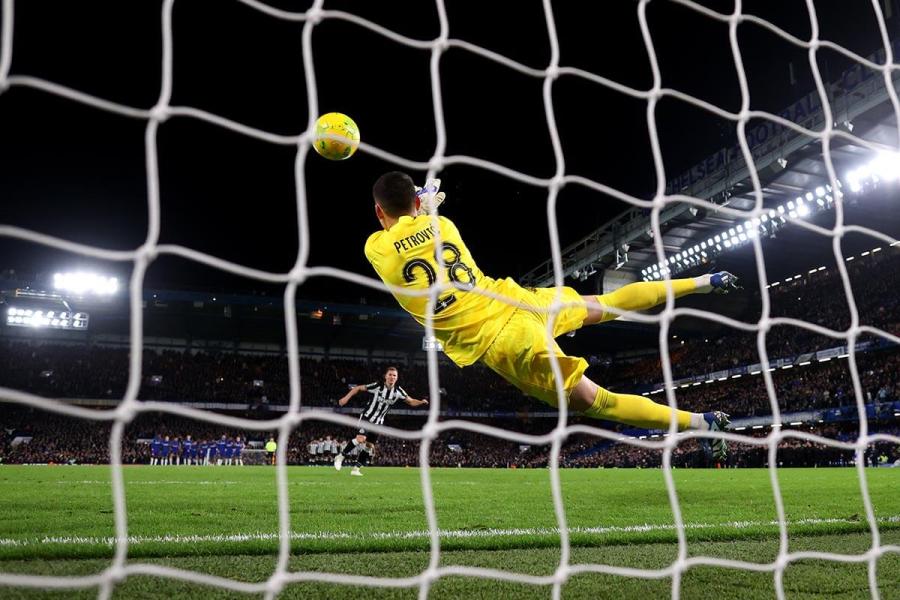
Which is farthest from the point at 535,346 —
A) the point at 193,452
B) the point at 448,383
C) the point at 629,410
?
the point at 448,383

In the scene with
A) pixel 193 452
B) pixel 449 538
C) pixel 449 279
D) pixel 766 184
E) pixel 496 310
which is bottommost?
pixel 449 538

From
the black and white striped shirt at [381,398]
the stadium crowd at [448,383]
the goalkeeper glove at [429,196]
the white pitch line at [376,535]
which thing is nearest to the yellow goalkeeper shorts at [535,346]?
the goalkeeper glove at [429,196]

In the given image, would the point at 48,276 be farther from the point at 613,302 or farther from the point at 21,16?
the point at 613,302

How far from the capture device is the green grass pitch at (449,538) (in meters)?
3.03

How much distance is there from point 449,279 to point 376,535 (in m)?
1.96

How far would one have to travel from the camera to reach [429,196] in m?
3.20

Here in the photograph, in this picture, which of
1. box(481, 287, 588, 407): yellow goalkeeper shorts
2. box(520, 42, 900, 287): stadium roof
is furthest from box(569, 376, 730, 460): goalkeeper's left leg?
box(520, 42, 900, 287): stadium roof

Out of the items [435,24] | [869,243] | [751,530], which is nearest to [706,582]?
[751,530]

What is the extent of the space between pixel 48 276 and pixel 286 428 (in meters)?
34.3

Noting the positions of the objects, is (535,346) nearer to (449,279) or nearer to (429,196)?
(449,279)

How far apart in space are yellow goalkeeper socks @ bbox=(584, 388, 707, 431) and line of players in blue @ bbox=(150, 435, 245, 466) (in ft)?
86.3

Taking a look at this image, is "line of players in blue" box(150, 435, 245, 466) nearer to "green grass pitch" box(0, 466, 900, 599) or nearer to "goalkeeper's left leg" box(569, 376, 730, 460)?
"green grass pitch" box(0, 466, 900, 599)

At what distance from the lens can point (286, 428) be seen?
5.70ft

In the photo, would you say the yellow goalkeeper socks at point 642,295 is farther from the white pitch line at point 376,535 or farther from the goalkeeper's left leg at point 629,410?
the white pitch line at point 376,535
